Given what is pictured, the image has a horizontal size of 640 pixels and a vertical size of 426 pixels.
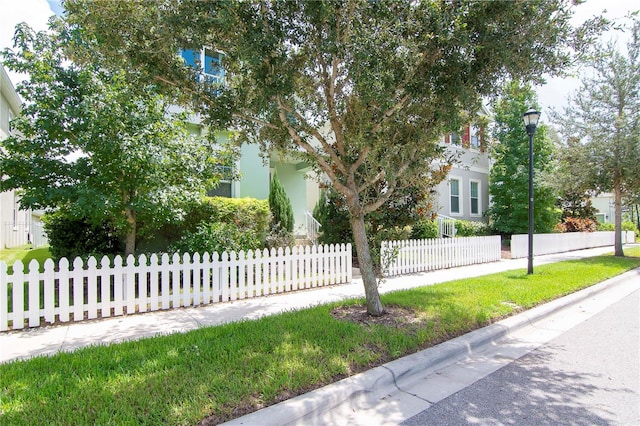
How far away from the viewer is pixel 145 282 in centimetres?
585

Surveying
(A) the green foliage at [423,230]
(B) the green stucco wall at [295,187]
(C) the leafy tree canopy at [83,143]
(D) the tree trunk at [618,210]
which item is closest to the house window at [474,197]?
(D) the tree trunk at [618,210]

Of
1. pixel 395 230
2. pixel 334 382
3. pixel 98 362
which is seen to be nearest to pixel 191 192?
pixel 98 362

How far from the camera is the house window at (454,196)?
696 inches

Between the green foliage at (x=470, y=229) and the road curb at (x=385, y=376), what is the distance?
32.0 ft

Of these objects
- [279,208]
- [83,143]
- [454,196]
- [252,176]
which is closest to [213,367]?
[83,143]

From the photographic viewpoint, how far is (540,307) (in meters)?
6.19

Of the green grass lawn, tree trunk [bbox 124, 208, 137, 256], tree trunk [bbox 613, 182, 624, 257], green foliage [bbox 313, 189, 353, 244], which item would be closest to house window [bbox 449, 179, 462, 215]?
tree trunk [bbox 613, 182, 624, 257]

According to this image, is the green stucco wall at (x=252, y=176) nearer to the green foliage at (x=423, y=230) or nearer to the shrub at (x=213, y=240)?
the shrub at (x=213, y=240)

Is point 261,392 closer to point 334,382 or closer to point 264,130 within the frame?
point 334,382

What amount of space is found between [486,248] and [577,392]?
9.73 metres

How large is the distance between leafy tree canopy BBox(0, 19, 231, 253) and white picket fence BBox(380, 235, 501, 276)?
526 centimetres

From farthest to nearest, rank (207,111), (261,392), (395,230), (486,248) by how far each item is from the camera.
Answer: (486,248) → (395,230) → (207,111) → (261,392)

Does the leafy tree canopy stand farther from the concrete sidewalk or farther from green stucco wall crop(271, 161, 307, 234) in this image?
green stucco wall crop(271, 161, 307, 234)

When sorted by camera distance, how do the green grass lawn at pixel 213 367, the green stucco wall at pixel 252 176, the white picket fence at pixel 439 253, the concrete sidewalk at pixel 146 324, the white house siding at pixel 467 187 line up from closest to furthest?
1. the green grass lawn at pixel 213 367
2. the concrete sidewalk at pixel 146 324
3. the white picket fence at pixel 439 253
4. the green stucco wall at pixel 252 176
5. the white house siding at pixel 467 187
